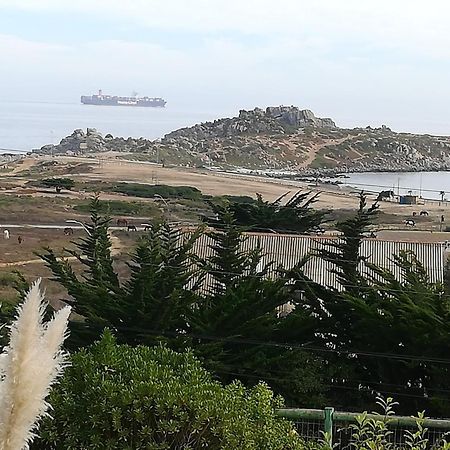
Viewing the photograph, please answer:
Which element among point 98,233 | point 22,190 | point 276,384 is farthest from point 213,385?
point 22,190

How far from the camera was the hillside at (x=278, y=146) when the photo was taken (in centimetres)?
8138

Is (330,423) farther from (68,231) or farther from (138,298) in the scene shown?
(68,231)

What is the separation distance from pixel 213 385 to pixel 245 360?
16.8 feet

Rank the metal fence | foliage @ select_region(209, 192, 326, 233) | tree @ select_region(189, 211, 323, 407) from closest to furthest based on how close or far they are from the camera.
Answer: the metal fence
tree @ select_region(189, 211, 323, 407)
foliage @ select_region(209, 192, 326, 233)

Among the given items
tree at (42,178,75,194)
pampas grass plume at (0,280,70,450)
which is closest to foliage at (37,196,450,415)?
pampas grass plume at (0,280,70,450)

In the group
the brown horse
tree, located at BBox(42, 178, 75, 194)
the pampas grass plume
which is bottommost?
the brown horse

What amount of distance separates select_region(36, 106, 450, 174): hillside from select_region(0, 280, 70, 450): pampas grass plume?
70.4m

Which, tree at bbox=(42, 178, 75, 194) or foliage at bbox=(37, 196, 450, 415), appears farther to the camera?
tree at bbox=(42, 178, 75, 194)

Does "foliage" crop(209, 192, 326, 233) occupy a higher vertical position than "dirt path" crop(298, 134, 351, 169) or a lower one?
lower

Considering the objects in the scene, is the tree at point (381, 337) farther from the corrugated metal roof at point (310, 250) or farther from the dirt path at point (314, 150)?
the dirt path at point (314, 150)

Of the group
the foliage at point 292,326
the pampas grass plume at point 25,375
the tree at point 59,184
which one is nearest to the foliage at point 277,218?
the foliage at point 292,326

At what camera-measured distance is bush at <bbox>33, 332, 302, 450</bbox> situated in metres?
3.63

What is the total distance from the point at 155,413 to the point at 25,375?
236 cm

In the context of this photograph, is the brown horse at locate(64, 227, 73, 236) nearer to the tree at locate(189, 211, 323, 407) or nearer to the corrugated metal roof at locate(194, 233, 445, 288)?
the corrugated metal roof at locate(194, 233, 445, 288)
